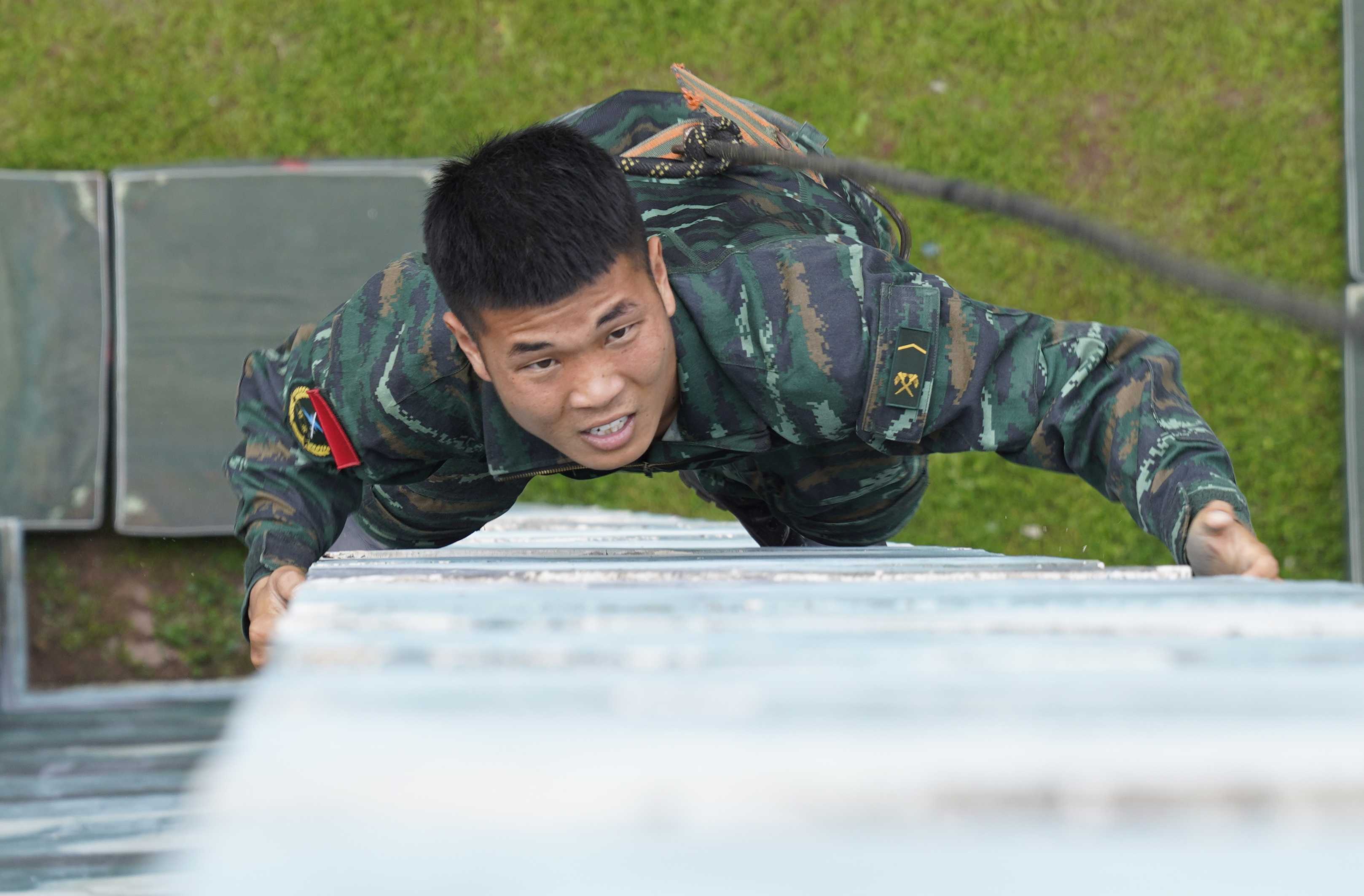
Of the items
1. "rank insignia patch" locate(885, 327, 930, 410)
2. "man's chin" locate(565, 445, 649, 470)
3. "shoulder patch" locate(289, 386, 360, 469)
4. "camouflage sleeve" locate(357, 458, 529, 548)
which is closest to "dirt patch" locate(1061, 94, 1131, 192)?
"camouflage sleeve" locate(357, 458, 529, 548)

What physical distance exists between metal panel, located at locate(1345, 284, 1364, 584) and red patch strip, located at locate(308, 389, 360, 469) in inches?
105

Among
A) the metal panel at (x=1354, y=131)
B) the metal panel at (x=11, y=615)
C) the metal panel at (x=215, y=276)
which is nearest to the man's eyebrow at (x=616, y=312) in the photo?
the metal panel at (x=215, y=276)

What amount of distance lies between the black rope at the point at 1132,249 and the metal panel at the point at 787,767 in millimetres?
175

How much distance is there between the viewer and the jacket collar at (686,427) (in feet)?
5.46

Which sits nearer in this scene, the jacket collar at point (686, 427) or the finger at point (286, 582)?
the finger at point (286, 582)

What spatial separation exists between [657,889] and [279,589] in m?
1.25

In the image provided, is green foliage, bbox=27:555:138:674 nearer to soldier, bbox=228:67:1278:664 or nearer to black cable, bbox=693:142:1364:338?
soldier, bbox=228:67:1278:664

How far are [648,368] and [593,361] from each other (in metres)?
0.07

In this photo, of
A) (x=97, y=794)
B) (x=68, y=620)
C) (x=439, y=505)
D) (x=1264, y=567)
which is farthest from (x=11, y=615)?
(x=1264, y=567)

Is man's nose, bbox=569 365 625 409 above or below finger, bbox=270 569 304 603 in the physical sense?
above

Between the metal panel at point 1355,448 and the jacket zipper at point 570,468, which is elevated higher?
the jacket zipper at point 570,468

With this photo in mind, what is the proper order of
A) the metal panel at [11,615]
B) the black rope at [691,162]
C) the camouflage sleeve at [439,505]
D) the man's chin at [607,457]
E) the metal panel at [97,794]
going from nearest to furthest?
the man's chin at [607,457]
the black rope at [691,162]
the camouflage sleeve at [439,505]
the metal panel at [97,794]
the metal panel at [11,615]

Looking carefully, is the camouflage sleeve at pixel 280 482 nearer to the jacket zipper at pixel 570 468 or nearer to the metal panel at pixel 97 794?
the jacket zipper at pixel 570 468

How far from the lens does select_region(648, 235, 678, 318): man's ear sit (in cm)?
162
